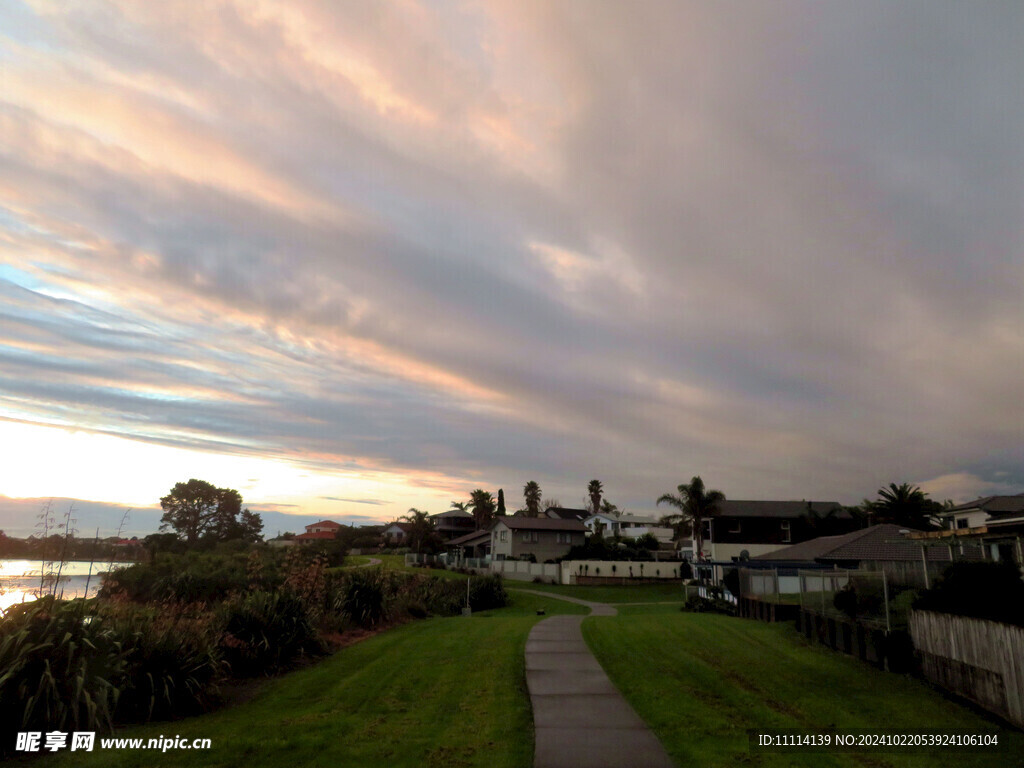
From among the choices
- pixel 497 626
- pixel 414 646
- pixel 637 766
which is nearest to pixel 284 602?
pixel 414 646

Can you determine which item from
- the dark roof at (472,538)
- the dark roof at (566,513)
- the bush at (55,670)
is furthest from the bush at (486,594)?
the dark roof at (566,513)

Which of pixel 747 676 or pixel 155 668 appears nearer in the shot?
pixel 155 668

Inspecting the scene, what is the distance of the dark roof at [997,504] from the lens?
115 ft

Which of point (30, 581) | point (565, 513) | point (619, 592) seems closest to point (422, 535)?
point (619, 592)

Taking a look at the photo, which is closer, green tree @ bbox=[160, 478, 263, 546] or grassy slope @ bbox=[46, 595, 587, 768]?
grassy slope @ bbox=[46, 595, 587, 768]

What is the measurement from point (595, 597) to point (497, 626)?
94.0 feet

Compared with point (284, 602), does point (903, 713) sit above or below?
below

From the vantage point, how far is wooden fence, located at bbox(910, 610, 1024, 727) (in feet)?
31.9

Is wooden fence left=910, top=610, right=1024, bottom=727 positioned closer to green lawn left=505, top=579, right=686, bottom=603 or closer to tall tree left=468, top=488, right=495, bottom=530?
green lawn left=505, top=579, right=686, bottom=603

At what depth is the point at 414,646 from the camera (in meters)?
16.5

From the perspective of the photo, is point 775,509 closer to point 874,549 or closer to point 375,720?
point 874,549

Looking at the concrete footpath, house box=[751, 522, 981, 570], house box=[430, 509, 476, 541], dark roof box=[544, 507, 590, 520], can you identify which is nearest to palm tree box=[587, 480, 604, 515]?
dark roof box=[544, 507, 590, 520]

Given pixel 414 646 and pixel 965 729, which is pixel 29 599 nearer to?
pixel 414 646

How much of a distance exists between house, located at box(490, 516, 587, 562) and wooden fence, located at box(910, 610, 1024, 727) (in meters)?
60.3
